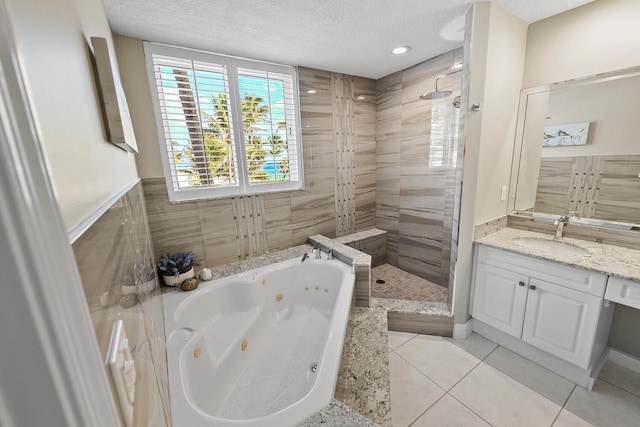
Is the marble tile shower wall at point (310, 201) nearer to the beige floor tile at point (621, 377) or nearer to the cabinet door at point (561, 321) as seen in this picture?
the cabinet door at point (561, 321)

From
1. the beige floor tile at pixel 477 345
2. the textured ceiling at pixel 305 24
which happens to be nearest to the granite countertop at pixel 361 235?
the beige floor tile at pixel 477 345

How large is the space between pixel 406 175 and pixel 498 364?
6.26 feet

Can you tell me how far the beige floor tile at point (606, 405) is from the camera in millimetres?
1476

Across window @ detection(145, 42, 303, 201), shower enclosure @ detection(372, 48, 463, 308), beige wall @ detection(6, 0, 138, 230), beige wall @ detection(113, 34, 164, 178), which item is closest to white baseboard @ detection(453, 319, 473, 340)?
shower enclosure @ detection(372, 48, 463, 308)

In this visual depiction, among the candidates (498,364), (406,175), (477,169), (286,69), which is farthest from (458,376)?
(286,69)

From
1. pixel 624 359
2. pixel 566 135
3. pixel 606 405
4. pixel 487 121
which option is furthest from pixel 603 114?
pixel 606 405

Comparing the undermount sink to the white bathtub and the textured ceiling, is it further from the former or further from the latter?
the textured ceiling

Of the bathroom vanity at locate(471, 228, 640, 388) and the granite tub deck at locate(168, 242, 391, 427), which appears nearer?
the granite tub deck at locate(168, 242, 391, 427)

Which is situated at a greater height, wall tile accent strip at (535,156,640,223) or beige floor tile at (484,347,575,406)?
wall tile accent strip at (535,156,640,223)

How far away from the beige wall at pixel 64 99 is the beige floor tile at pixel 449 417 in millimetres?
1958

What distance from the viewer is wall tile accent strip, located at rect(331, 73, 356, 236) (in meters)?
2.84

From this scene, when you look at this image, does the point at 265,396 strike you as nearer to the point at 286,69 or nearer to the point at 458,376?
the point at 458,376

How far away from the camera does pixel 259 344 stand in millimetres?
1985

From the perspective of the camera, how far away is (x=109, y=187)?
76 centimetres
